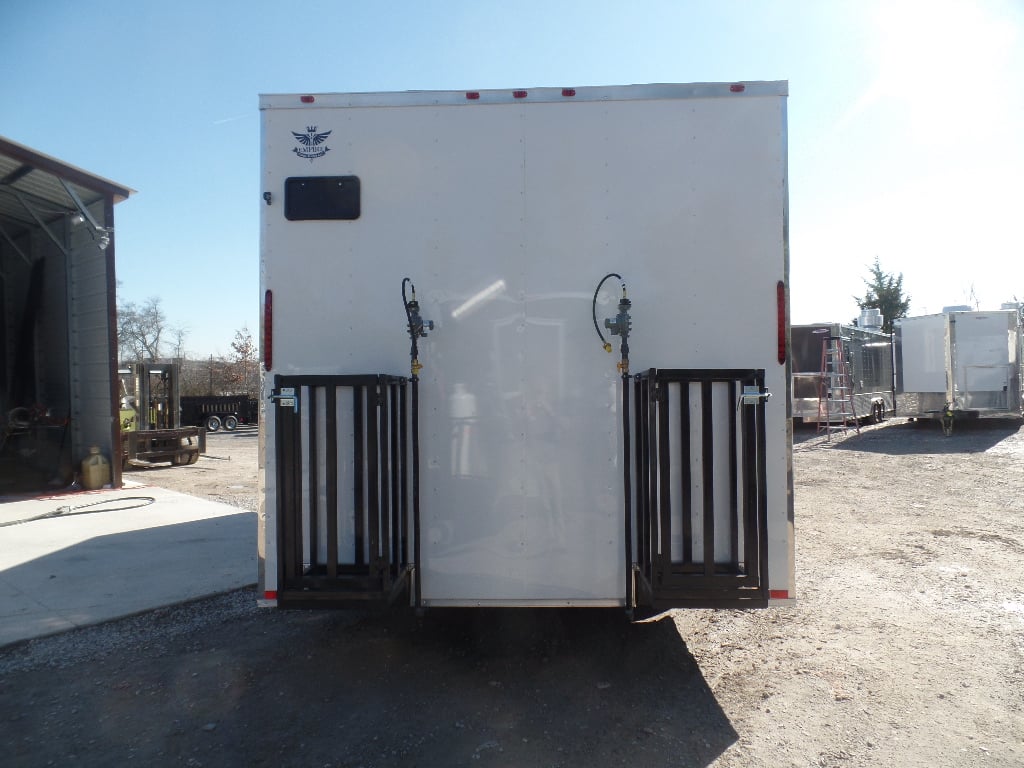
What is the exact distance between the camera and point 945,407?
15.0m

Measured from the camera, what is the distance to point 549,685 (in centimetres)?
337

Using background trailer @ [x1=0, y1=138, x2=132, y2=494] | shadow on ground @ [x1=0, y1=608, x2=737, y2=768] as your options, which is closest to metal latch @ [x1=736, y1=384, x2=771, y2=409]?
shadow on ground @ [x1=0, y1=608, x2=737, y2=768]

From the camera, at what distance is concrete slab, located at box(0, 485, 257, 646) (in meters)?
4.70

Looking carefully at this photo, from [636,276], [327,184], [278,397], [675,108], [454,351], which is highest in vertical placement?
[675,108]

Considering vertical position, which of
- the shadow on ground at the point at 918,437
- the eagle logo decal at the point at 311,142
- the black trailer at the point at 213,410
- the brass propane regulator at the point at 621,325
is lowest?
the shadow on ground at the point at 918,437

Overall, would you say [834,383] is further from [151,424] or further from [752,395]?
[151,424]

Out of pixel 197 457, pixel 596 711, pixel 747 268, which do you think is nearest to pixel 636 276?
pixel 747 268

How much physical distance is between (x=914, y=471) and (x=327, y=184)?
10.6m

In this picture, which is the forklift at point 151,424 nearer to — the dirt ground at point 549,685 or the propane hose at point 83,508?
the propane hose at point 83,508

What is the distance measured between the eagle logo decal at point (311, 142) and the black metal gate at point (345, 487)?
1.13m

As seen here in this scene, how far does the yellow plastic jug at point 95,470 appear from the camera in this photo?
9.88m

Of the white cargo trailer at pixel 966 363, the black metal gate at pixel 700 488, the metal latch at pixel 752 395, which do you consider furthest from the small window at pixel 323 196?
the white cargo trailer at pixel 966 363

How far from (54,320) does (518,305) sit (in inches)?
461

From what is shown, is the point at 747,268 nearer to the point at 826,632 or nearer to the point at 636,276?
the point at 636,276
